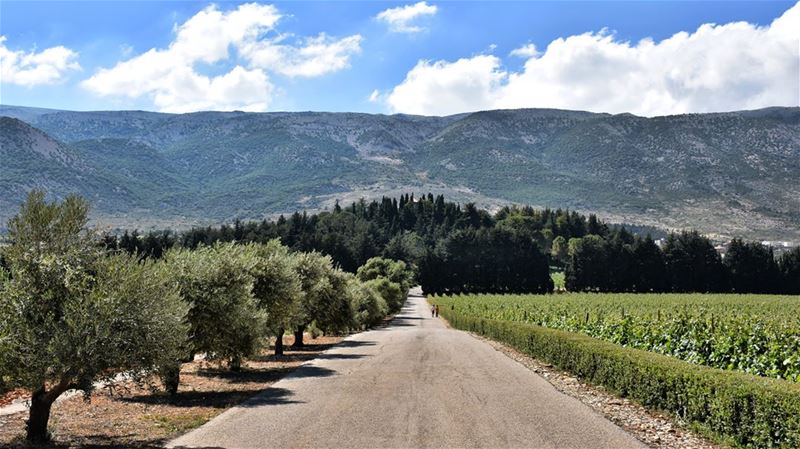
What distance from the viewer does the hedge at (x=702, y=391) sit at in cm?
1267

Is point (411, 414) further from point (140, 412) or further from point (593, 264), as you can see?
point (593, 264)

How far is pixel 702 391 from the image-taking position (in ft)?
50.6

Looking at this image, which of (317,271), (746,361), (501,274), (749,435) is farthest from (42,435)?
(501,274)

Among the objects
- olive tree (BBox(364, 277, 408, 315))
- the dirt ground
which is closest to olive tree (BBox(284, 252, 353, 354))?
the dirt ground

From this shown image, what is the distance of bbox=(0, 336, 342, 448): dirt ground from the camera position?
48.8 feet

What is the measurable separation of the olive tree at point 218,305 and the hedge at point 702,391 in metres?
13.4

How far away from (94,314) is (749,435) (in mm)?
14571

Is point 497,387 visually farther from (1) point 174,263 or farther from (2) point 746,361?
(1) point 174,263

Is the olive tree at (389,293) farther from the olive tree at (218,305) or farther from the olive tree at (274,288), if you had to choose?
the olive tree at (218,305)

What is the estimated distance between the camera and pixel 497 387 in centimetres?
2286

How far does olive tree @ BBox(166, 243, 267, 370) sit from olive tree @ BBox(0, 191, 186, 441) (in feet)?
27.2

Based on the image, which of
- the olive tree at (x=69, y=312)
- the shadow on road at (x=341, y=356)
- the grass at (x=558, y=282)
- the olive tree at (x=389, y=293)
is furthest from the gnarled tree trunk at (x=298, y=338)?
the grass at (x=558, y=282)

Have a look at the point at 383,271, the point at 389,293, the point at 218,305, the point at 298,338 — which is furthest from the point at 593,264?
the point at 218,305

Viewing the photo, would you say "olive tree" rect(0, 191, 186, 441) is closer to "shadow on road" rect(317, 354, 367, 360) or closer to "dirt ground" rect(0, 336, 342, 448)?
"dirt ground" rect(0, 336, 342, 448)
